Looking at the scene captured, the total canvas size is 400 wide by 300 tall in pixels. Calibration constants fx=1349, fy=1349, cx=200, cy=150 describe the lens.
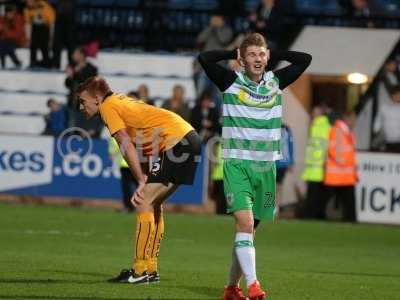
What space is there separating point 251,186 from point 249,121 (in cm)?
52

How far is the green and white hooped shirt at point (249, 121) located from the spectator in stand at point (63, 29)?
1799cm

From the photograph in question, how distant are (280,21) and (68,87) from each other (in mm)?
4418

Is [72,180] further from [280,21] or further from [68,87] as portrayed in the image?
[280,21]

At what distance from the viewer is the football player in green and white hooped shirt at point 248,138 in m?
10.5

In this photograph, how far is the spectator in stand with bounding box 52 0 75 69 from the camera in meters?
28.4

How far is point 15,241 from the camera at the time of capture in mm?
16969

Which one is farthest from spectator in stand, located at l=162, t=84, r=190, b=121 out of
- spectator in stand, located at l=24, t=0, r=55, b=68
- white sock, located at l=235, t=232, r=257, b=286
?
white sock, located at l=235, t=232, r=257, b=286

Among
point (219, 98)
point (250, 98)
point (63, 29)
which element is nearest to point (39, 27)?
point (63, 29)

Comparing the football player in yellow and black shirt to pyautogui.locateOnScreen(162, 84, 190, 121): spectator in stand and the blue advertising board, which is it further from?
pyautogui.locateOnScreen(162, 84, 190, 121): spectator in stand

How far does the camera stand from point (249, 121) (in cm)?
1069

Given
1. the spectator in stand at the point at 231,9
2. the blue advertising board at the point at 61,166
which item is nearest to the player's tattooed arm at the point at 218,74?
the blue advertising board at the point at 61,166

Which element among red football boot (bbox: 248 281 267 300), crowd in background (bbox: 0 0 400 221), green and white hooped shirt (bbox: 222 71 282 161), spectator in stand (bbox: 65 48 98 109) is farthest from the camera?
spectator in stand (bbox: 65 48 98 109)

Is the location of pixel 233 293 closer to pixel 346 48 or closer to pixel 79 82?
pixel 79 82

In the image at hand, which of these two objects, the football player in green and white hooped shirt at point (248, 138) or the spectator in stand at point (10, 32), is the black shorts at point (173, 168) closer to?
the football player in green and white hooped shirt at point (248, 138)
